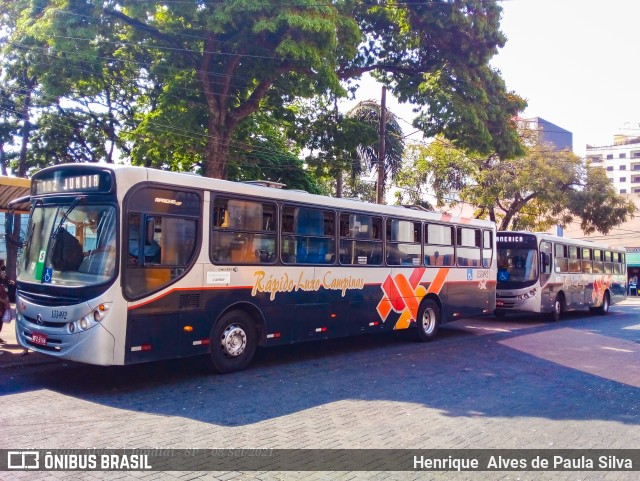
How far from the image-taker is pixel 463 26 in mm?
17172

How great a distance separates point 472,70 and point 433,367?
10.1m

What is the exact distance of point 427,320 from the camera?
1466 cm

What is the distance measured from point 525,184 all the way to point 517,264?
12357 millimetres

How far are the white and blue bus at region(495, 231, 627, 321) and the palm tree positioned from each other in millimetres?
7327

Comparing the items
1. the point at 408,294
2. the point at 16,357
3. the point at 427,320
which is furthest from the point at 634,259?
the point at 16,357

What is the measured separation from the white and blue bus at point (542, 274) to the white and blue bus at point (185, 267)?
869 centimetres

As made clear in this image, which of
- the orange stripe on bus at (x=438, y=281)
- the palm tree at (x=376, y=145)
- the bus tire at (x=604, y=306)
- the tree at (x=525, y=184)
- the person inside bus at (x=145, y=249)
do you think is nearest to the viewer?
the person inside bus at (x=145, y=249)

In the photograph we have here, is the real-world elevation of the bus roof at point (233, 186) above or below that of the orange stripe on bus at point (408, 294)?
above

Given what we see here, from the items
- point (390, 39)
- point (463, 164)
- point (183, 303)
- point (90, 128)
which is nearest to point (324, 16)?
point (390, 39)

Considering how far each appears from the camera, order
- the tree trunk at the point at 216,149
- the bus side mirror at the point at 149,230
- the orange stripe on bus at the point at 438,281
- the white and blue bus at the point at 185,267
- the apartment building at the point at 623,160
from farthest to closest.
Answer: the apartment building at the point at 623,160
the tree trunk at the point at 216,149
the orange stripe on bus at the point at 438,281
the bus side mirror at the point at 149,230
the white and blue bus at the point at 185,267

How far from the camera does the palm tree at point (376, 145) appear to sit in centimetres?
2542

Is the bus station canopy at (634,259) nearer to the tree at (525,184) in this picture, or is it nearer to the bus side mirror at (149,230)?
the tree at (525,184)

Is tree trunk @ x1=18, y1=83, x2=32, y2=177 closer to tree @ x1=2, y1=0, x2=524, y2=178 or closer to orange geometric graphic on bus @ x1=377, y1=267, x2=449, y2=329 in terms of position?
tree @ x1=2, y1=0, x2=524, y2=178

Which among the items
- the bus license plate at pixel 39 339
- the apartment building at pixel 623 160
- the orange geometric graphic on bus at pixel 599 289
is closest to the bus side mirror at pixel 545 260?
the orange geometric graphic on bus at pixel 599 289
